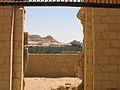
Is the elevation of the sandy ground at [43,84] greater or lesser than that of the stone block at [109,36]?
lesser

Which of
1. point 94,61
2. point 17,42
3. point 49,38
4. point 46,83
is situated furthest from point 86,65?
point 49,38

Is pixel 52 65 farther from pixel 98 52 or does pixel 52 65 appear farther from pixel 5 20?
pixel 98 52

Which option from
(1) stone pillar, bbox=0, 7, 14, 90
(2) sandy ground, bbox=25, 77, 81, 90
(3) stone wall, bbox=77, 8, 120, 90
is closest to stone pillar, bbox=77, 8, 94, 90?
(3) stone wall, bbox=77, 8, 120, 90

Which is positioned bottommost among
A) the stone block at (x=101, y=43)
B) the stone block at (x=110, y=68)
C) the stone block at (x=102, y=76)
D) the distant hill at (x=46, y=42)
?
the distant hill at (x=46, y=42)

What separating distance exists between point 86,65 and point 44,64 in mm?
15893

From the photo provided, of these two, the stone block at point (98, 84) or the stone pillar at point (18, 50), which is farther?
the stone pillar at point (18, 50)

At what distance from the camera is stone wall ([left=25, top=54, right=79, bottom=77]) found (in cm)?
2277

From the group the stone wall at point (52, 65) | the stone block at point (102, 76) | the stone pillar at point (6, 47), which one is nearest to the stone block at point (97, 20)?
the stone block at point (102, 76)

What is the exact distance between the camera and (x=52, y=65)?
22828mm

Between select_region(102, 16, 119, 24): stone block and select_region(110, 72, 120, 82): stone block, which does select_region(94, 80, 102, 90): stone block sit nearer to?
select_region(110, 72, 120, 82): stone block

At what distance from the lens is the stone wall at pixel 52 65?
74.7ft

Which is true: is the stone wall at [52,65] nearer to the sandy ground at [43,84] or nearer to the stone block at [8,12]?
the sandy ground at [43,84]

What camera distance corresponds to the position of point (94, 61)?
21.6 ft

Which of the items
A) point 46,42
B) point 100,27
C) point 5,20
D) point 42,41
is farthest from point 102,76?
point 42,41
